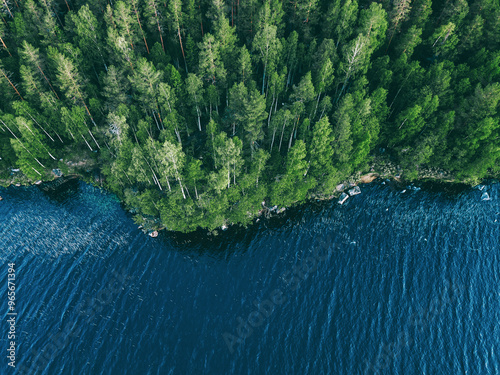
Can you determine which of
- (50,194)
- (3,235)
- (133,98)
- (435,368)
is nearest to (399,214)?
(435,368)

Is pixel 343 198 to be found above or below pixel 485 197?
above

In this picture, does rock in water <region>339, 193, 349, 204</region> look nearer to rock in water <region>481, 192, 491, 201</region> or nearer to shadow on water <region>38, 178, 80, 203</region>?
rock in water <region>481, 192, 491, 201</region>

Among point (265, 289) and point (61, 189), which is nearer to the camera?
point (265, 289)

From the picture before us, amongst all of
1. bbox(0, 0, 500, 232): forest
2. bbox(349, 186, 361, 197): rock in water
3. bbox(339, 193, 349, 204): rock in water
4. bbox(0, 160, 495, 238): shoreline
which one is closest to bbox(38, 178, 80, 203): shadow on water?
bbox(0, 160, 495, 238): shoreline

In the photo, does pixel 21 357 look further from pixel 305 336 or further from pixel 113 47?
pixel 113 47

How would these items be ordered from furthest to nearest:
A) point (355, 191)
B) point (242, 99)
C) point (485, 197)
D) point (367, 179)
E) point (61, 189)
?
point (367, 179) < point (61, 189) < point (355, 191) < point (485, 197) < point (242, 99)

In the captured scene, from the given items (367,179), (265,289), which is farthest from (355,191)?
(265,289)

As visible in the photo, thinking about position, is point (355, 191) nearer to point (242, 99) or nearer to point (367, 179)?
point (367, 179)
